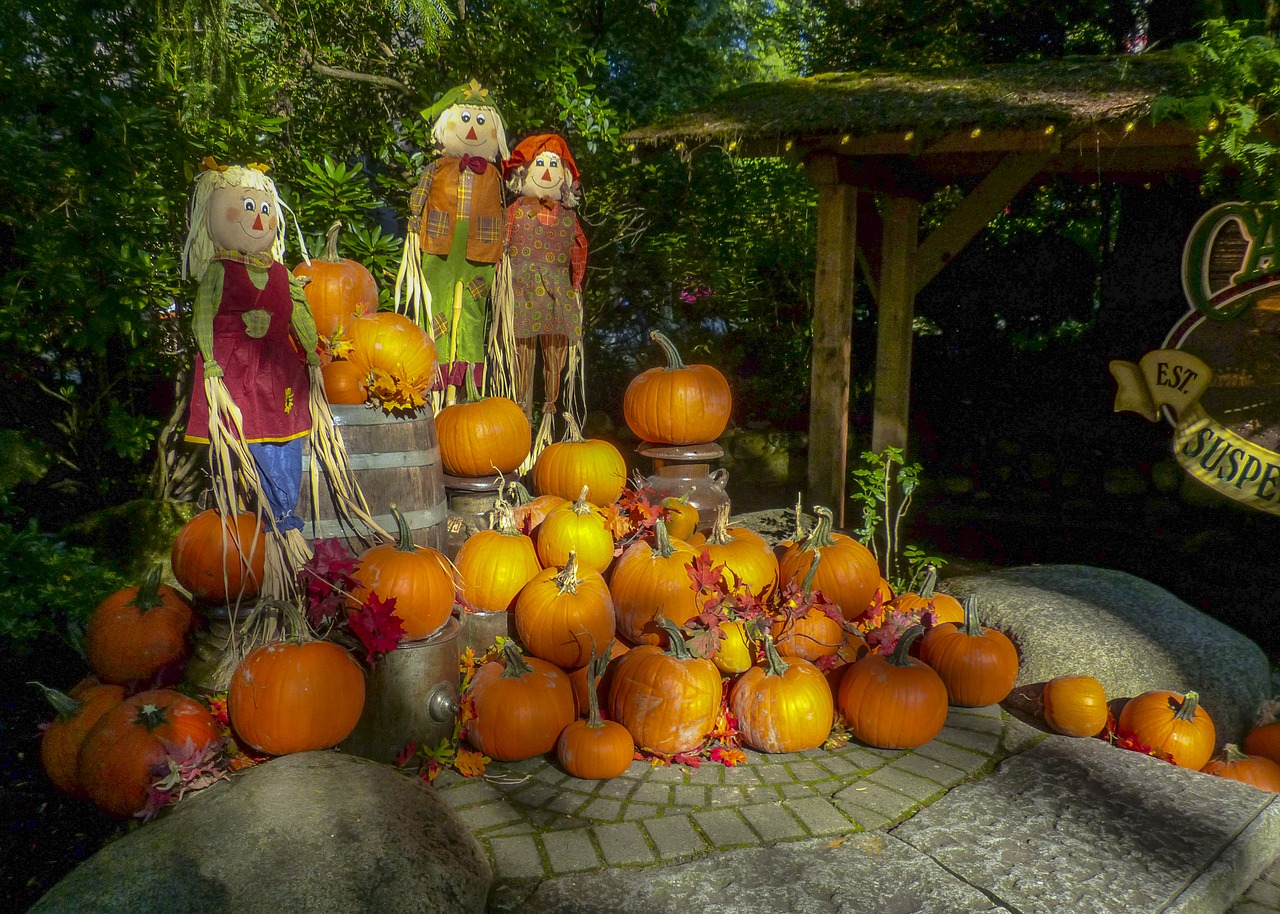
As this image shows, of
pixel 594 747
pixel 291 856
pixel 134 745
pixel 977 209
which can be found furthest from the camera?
pixel 977 209

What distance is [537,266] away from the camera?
4.76 metres

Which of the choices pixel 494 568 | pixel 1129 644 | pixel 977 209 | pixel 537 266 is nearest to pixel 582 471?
pixel 494 568

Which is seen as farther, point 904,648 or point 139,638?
point 904,648

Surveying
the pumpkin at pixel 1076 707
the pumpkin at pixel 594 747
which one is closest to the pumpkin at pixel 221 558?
the pumpkin at pixel 594 747

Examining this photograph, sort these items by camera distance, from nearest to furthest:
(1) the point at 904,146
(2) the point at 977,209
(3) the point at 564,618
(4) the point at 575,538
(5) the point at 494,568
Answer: (3) the point at 564,618
(5) the point at 494,568
(4) the point at 575,538
(1) the point at 904,146
(2) the point at 977,209

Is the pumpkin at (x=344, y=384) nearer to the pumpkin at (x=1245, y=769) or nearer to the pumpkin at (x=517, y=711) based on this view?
the pumpkin at (x=517, y=711)

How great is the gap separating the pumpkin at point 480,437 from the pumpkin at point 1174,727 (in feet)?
9.48

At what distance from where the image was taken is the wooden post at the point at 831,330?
5.48m

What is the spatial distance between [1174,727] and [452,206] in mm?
3921

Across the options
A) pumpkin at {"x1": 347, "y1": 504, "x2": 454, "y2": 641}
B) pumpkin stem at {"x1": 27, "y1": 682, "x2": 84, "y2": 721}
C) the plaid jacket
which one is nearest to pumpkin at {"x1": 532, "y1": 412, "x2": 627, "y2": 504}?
the plaid jacket

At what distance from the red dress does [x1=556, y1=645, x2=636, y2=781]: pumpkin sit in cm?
142

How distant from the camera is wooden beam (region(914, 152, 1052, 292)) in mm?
5273

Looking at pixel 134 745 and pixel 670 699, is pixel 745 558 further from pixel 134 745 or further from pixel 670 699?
pixel 134 745

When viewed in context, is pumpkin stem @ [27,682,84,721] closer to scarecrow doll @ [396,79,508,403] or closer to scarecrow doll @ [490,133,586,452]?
scarecrow doll @ [396,79,508,403]
